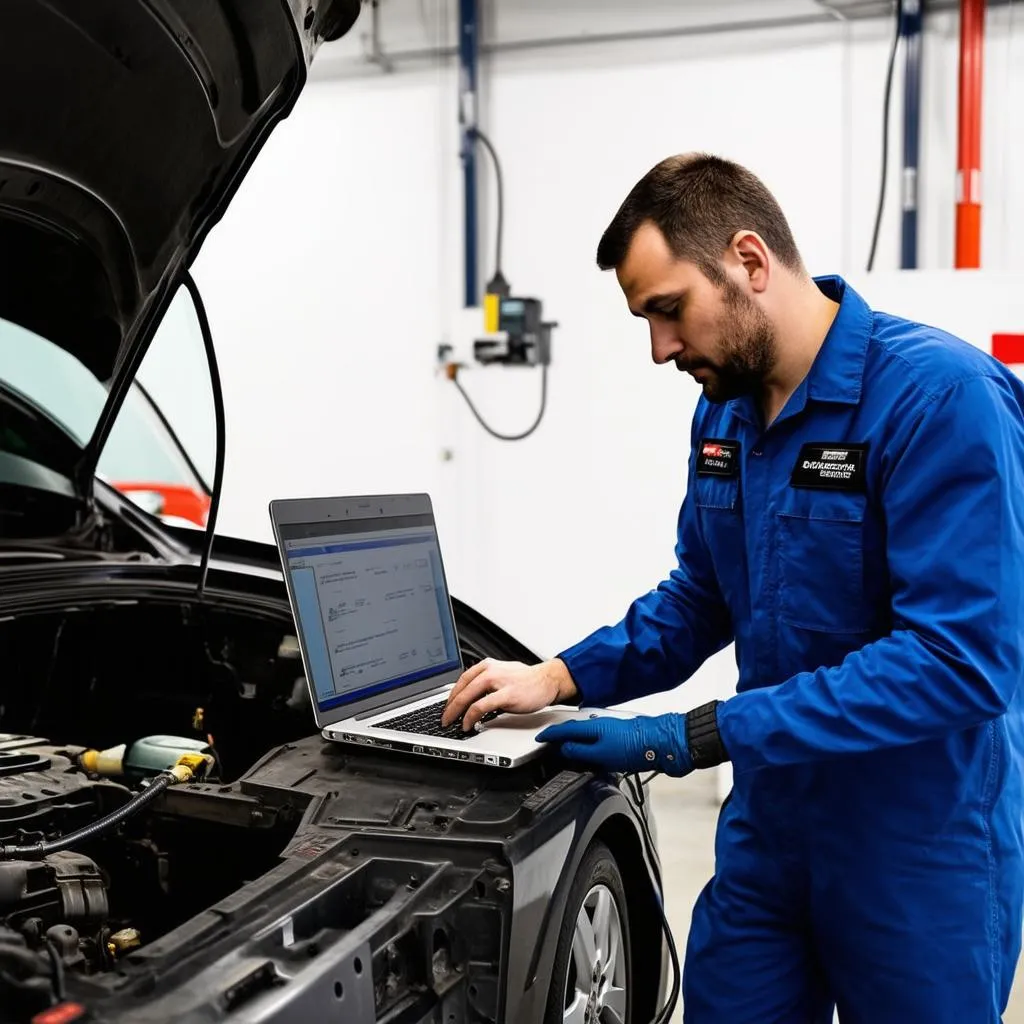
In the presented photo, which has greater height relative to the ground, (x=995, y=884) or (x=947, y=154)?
(x=947, y=154)

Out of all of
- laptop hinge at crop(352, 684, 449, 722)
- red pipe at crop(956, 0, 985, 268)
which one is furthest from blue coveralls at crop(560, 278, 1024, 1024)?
red pipe at crop(956, 0, 985, 268)

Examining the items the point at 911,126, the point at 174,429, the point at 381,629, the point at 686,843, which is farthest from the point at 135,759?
the point at 911,126

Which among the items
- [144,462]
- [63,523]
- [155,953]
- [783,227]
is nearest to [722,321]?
[783,227]

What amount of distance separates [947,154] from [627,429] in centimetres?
158

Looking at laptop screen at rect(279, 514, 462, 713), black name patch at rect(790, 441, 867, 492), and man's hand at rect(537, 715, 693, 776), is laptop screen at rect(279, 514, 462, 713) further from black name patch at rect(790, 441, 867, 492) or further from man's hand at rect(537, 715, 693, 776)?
black name patch at rect(790, 441, 867, 492)

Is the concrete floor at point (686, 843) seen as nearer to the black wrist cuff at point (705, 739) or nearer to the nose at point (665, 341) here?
the black wrist cuff at point (705, 739)

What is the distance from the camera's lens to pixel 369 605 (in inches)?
78.0

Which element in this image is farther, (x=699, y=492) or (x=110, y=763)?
(x=110, y=763)

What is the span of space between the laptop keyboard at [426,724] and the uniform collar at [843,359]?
2.42 ft

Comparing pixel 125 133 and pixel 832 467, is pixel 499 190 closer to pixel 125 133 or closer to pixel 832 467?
pixel 125 133

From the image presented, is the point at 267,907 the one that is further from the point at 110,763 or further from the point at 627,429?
the point at 627,429

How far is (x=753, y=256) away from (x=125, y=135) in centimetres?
93

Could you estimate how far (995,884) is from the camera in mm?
1543

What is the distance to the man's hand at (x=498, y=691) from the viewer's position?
5.82 feet
